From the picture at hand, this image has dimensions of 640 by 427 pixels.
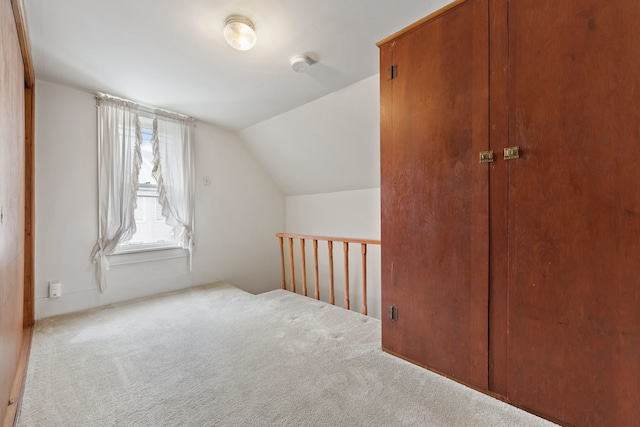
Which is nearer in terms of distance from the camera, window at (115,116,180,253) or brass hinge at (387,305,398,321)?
brass hinge at (387,305,398,321)

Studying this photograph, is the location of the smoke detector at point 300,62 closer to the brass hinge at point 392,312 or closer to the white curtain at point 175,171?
the white curtain at point 175,171

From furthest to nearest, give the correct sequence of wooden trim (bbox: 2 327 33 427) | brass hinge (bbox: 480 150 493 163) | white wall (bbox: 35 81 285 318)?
white wall (bbox: 35 81 285 318) → brass hinge (bbox: 480 150 493 163) → wooden trim (bbox: 2 327 33 427)

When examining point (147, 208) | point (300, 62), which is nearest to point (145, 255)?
point (147, 208)

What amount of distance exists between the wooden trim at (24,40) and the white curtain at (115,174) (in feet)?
1.58

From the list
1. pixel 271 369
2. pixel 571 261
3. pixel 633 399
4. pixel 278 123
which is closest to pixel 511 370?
pixel 633 399

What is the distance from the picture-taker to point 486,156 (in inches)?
50.8

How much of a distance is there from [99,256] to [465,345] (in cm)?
326

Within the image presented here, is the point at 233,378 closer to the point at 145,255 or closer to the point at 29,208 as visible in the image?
the point at 145,255

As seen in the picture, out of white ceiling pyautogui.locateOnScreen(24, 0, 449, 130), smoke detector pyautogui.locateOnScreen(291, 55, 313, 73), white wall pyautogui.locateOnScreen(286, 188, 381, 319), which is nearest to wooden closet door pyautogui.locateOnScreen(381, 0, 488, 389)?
white ceiling pyautogui.locateOnScreen(24, 0, 449, 130)

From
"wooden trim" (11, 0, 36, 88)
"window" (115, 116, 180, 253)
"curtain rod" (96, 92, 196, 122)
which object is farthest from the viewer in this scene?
"window" (115, 116, 180, 253)

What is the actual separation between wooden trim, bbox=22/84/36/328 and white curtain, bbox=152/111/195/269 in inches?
37.1

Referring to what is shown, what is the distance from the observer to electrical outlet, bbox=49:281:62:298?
2.37m

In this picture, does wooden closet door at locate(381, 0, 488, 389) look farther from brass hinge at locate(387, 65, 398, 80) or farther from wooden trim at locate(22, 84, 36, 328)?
wooden trim at locate(22, 84, 36, 328)

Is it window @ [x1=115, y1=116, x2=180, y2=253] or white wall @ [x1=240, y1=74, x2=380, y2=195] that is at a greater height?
white wall @ [x1=240, y1=74, x2=380, y2=195]
